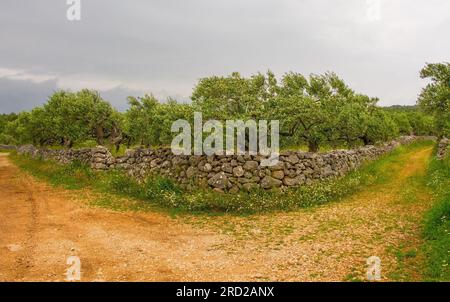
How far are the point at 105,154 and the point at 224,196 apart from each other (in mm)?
12602

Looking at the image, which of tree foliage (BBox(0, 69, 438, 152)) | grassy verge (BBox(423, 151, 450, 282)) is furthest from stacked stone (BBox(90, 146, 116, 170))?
grassy verge (BBox(423, 151, 450, 282))

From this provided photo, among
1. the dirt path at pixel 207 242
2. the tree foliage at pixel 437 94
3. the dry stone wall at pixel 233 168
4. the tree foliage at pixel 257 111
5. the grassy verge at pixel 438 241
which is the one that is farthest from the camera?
the tree foliage at pixel 437 94

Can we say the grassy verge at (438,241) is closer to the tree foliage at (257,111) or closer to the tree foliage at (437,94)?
the tree foliage at (257,111)

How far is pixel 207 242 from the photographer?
11.8m

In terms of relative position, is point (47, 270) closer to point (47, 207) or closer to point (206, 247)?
point (206, 247)

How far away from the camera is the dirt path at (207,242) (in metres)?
9.12

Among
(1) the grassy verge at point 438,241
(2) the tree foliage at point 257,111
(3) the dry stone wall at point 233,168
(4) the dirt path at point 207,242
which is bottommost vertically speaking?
(4) the dirt path at point 207,242

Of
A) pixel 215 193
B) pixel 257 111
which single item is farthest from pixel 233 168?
pixel 257 111

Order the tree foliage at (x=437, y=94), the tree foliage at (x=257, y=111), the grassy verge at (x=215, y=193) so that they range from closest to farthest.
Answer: the grassy verge at (x=215, y=193) < the tree foliage at (x=257, y=111) < the tree foliage at (x=437, y=94)

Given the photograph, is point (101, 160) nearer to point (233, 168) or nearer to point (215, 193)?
point (215, 193)

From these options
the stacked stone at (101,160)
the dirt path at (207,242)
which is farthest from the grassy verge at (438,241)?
the stacked stone at (101,160)

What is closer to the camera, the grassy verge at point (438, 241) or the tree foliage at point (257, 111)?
the grassy verge at point (438, 241)

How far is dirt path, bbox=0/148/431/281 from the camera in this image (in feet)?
29.9
